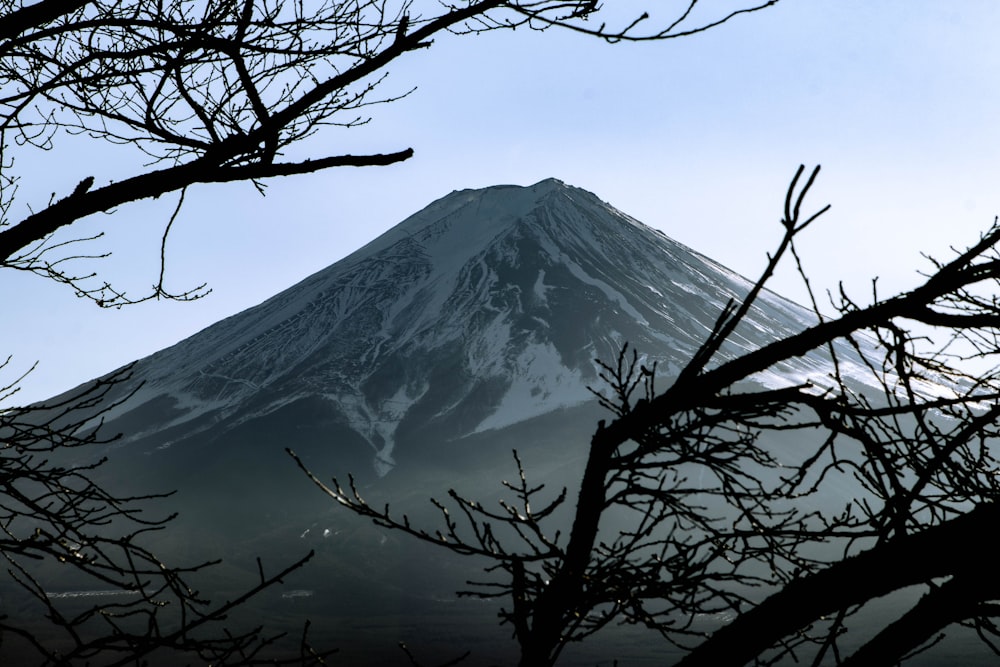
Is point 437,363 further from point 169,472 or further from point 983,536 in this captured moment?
point 983,536

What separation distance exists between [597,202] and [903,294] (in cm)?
14530

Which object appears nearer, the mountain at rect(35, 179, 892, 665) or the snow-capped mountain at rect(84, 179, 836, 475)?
the mountain at rect(35, 179, 892, 665)

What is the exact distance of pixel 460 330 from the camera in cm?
12850

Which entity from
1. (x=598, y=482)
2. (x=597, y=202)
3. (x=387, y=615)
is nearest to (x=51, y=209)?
(x=598, y=482)

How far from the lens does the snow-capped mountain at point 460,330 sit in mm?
118875

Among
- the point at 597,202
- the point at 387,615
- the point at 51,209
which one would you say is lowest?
the point at 387,615

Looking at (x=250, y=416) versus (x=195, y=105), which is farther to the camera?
(x=250, y=416)

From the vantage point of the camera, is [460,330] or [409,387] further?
[460,330]

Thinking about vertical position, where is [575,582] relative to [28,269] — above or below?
below

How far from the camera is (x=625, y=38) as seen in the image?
3.52 m

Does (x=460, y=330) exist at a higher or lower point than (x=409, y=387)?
higher

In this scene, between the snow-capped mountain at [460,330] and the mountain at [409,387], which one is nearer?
the mountain at [409,387]

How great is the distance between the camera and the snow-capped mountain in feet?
390

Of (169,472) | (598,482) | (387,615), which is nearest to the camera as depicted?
(598,482)
